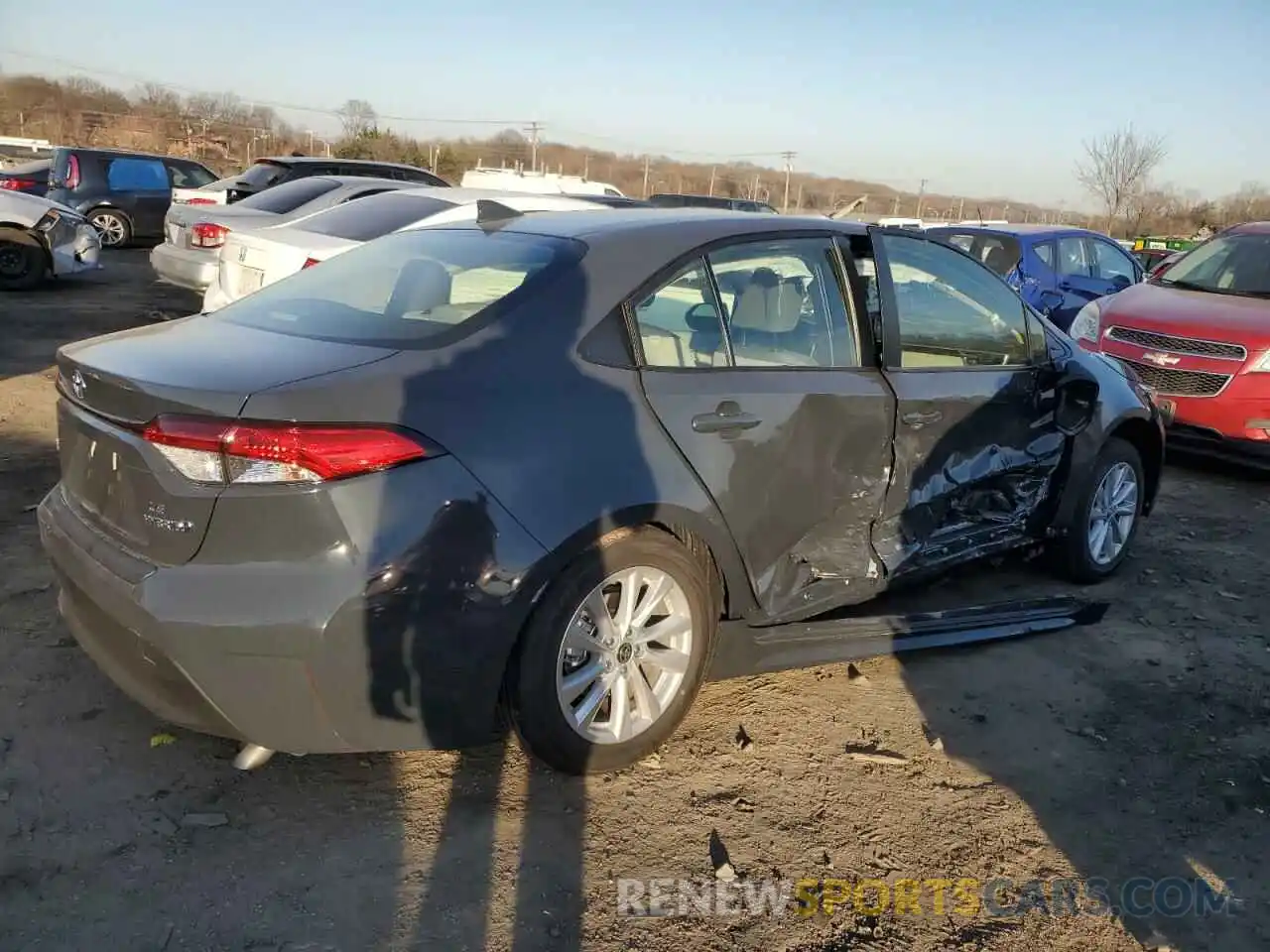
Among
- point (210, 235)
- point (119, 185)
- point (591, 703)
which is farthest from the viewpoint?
point (119, 185)

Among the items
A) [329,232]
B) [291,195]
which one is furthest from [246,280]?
[291,195]

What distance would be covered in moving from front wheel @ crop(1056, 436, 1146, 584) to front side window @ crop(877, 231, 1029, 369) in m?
0.81

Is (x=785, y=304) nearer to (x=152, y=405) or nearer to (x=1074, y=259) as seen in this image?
(x=152, y=405)

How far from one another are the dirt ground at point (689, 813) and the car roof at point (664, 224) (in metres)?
1.62

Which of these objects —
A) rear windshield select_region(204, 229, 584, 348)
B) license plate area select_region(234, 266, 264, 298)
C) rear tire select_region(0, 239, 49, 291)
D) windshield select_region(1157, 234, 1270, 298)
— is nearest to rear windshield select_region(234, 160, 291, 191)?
rear tire select_region(0, 239, 49, 291)

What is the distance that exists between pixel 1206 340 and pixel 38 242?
12083 millimetres

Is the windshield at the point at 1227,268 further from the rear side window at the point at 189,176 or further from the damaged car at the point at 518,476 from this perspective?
the rear side window at the point at 189,176

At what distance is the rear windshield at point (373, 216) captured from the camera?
7.94 meters

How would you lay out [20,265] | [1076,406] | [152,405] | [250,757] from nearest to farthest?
[152,405], [250,757], [1076,406], [20,265]

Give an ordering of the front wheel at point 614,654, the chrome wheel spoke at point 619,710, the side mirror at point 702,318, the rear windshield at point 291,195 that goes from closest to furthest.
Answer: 1. the front wheel at point 614,654
2. the chrome wheel spoke at point 619,710
3. the side mirror at point 702,318
4. the rear windshield at point 291,195

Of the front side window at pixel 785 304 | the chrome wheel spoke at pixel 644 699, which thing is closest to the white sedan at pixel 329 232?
the front side window at pixel 785 304

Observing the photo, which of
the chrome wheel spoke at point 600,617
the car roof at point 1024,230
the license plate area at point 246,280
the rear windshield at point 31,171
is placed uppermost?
the car roof at point 1024,230

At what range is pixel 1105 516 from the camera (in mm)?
4969

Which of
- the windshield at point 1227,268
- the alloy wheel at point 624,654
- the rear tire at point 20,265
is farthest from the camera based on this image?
the rear tire at point 20,265
